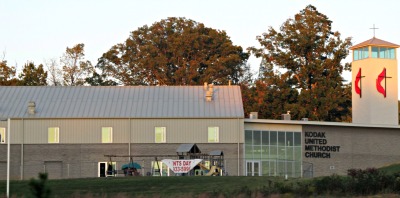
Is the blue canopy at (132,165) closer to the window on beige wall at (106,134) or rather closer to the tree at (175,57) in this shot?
the window on beige wall at (106,134)

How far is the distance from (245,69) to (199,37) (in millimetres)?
7360

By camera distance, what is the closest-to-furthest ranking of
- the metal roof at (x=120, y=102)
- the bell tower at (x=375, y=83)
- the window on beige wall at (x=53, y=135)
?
the window on beige wall at (x=53, y=135)
the metal roof at (x=120, y=102)
the bell tower at (x=375, y=83)

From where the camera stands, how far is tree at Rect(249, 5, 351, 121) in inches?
3410

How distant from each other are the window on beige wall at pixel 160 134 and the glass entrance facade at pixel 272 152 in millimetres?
6708

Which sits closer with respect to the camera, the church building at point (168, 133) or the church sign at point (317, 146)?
the church building at point (168, 133)

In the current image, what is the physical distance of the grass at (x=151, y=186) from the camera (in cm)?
4093

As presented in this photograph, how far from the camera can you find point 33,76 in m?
94.3

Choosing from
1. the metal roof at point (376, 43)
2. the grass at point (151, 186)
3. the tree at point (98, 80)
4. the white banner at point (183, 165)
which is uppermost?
the metal roof at point (376, 43)

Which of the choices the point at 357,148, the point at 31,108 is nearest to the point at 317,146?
the point at 357,148

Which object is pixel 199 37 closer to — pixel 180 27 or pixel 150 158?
pixel 180 27

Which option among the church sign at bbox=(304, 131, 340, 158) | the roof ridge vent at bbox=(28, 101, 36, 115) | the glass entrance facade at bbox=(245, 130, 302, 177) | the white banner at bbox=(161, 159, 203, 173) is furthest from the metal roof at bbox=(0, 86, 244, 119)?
the white banner at bbox=(161, 159, 203, 173)

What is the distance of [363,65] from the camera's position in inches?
3000

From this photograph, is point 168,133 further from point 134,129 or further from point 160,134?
point 134,129

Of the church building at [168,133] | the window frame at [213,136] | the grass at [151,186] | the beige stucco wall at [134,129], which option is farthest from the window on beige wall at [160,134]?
the grass at [151,186]
